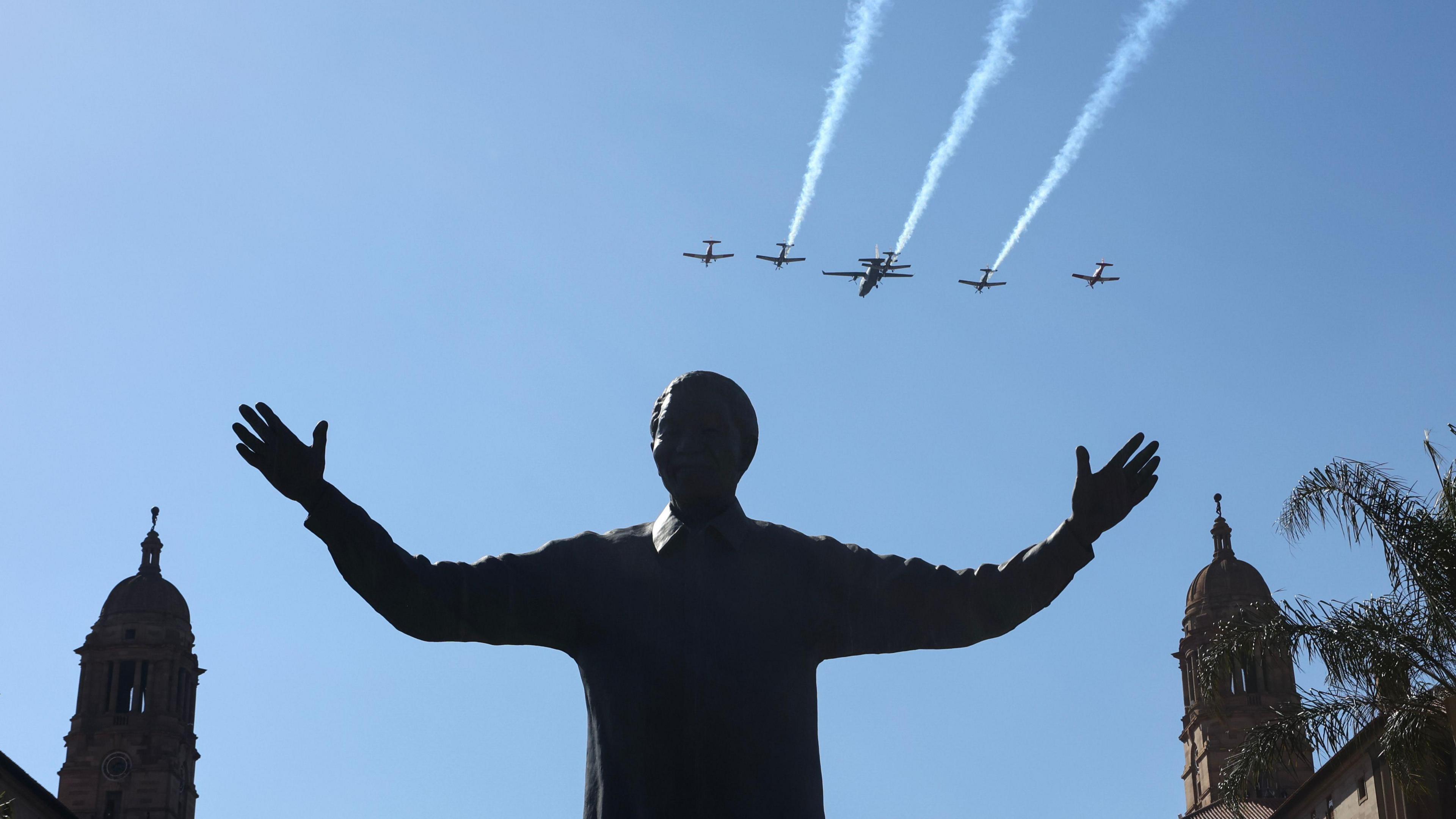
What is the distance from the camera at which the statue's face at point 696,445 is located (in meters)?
6.46

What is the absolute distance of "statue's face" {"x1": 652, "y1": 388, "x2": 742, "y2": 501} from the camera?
21.2 feet

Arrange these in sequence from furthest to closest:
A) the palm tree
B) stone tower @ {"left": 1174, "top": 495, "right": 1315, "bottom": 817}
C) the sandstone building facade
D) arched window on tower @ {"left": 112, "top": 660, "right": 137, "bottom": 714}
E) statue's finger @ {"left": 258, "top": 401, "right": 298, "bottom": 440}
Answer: arched window on tower @ {"left": 112, "top": 660, "right": 137, "bottom": 714} → stone tower @ {"left": 1174, "top": 495, "right": 1315, "bottom": 817} → the sandstone building facade → the palm tree → statue's finger @ {"left": 258, "top": 401, "right": 298, "bottom": 440}

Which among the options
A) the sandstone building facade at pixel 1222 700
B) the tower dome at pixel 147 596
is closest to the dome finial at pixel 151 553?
the tower dome at pixel 147 596

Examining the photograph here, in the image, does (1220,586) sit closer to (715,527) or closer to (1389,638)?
(1389,638)

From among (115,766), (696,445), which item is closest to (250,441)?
(696,445)

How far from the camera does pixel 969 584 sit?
21.0 feet

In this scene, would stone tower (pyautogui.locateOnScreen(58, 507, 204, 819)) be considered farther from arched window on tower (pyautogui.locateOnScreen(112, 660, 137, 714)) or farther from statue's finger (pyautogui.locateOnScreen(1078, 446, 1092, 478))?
statue's finger (pyautogui.locateOnScreen(1078, 446, 1092, 478))

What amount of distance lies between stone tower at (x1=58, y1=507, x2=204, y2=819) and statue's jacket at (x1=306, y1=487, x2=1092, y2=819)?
98170 millimetres

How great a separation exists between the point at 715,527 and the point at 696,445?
0.29 meters

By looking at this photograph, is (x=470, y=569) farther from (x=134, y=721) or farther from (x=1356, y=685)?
(x=134, y=721)

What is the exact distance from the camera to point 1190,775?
4134 inches

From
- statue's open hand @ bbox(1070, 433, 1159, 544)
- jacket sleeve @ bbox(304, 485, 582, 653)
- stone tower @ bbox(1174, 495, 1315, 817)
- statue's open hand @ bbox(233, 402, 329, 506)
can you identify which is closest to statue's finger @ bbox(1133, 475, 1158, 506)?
statue's open hand @ bbox(1070, 433, 1159, 544)

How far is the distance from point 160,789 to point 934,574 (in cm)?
9904

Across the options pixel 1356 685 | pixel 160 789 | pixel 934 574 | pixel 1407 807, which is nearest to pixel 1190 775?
pixel 160 789
